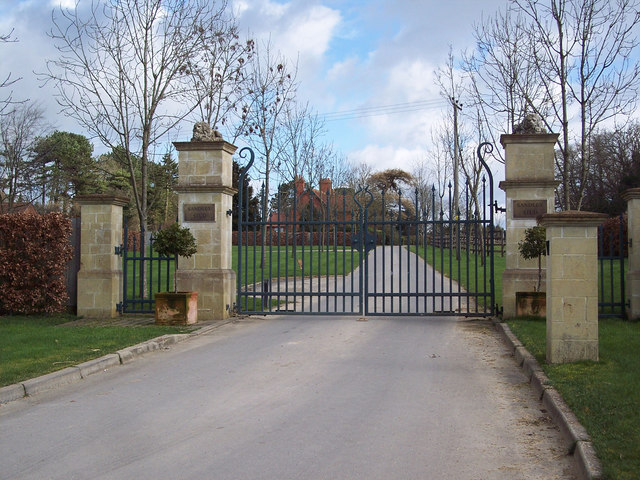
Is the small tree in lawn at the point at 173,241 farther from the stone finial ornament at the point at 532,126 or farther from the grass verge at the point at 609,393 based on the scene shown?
the stone finial ornament at the point at 532,126

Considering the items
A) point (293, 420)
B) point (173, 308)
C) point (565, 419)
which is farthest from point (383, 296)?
point (565, 419)

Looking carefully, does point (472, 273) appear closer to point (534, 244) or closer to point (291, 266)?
point (291, 266)

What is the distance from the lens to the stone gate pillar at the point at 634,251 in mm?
11203

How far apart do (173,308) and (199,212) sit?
214 centimetres

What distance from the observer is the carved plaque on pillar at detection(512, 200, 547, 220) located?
38.5 ft

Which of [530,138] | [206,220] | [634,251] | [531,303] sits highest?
[530,138]

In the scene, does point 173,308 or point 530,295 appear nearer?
point 530,295

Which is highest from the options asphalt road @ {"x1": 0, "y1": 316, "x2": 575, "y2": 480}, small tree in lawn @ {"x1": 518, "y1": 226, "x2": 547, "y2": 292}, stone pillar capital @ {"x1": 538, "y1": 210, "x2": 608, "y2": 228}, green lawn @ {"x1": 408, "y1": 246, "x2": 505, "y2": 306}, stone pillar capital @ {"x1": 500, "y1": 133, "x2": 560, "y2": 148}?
stone pillar capital @ {"x1": 500, "y1": 133, "x2": 560, "y2": 148}

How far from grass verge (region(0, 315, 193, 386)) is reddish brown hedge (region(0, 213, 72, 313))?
0.39 metres

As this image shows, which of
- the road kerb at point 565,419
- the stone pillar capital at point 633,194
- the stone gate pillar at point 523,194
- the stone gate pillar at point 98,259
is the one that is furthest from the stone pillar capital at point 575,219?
the stone gate pillar at point 98,259

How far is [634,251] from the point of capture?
11367mm

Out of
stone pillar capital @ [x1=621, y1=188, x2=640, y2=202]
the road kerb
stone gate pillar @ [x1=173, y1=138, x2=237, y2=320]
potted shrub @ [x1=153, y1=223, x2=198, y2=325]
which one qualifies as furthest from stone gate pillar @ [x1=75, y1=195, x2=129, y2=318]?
stone pillar capital @ [x1=621, y1=188, x2=640, y2=202]

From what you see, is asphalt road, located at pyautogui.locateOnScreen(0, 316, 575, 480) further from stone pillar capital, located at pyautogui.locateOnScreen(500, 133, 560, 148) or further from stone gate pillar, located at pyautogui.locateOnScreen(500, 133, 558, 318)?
stone pillar capital, located at pyautogui.locateOnScreen(500, 133, 560, 148)

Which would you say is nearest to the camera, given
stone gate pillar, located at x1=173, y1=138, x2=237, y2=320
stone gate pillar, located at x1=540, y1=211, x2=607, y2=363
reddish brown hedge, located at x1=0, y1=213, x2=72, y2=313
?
stone gate pillar, located at x1=540, y1=211, x2=607, y2=363
